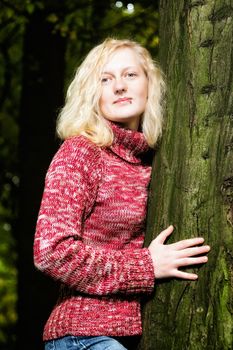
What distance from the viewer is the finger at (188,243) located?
270 centimetres

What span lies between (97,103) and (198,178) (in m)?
0.82

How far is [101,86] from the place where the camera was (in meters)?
3.31

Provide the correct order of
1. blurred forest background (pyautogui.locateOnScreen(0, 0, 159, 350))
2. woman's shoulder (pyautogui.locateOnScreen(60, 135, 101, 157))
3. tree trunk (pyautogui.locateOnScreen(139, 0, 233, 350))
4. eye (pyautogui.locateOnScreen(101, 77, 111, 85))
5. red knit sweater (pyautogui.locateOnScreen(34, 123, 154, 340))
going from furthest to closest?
blurred forest background (pyautogui.locateOnScreen(0, 0, 159, 350))
eye (pyautogui.locateOnScreen(101, 77, 111, 85))
woman's shoulder (pyautogui.locateOnScreen(60, 135, 101, 157))
red knit sweater (pyautogui.locateOnScreen(34, 123, 154, 340))
tree trunk (pyautogui.locateOnScreen(139, 0, 233, 350))

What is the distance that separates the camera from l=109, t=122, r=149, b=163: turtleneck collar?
3.21 metres

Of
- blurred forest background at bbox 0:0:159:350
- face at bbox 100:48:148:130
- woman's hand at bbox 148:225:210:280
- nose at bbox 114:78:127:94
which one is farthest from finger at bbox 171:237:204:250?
blurred forest background at bbox 0:0:159:350

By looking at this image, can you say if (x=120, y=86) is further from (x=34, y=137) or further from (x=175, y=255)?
(x=34, y=137)

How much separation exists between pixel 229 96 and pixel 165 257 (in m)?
0.76

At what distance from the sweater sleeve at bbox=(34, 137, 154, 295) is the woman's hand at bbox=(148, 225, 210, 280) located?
48 millimetres

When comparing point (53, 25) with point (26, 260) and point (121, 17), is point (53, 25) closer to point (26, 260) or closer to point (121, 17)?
point (121, 17)

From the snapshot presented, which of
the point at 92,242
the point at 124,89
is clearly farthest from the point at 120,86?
the point at 92,242

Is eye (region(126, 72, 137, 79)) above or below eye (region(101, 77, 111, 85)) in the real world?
above

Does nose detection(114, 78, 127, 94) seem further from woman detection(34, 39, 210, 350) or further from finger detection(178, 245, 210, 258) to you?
finger detection(178, 245, 210, 258)

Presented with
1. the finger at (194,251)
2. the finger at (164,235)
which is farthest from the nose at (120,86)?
the finger at (194,251)

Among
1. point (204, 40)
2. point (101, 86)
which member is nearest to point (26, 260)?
point (101, 86)
